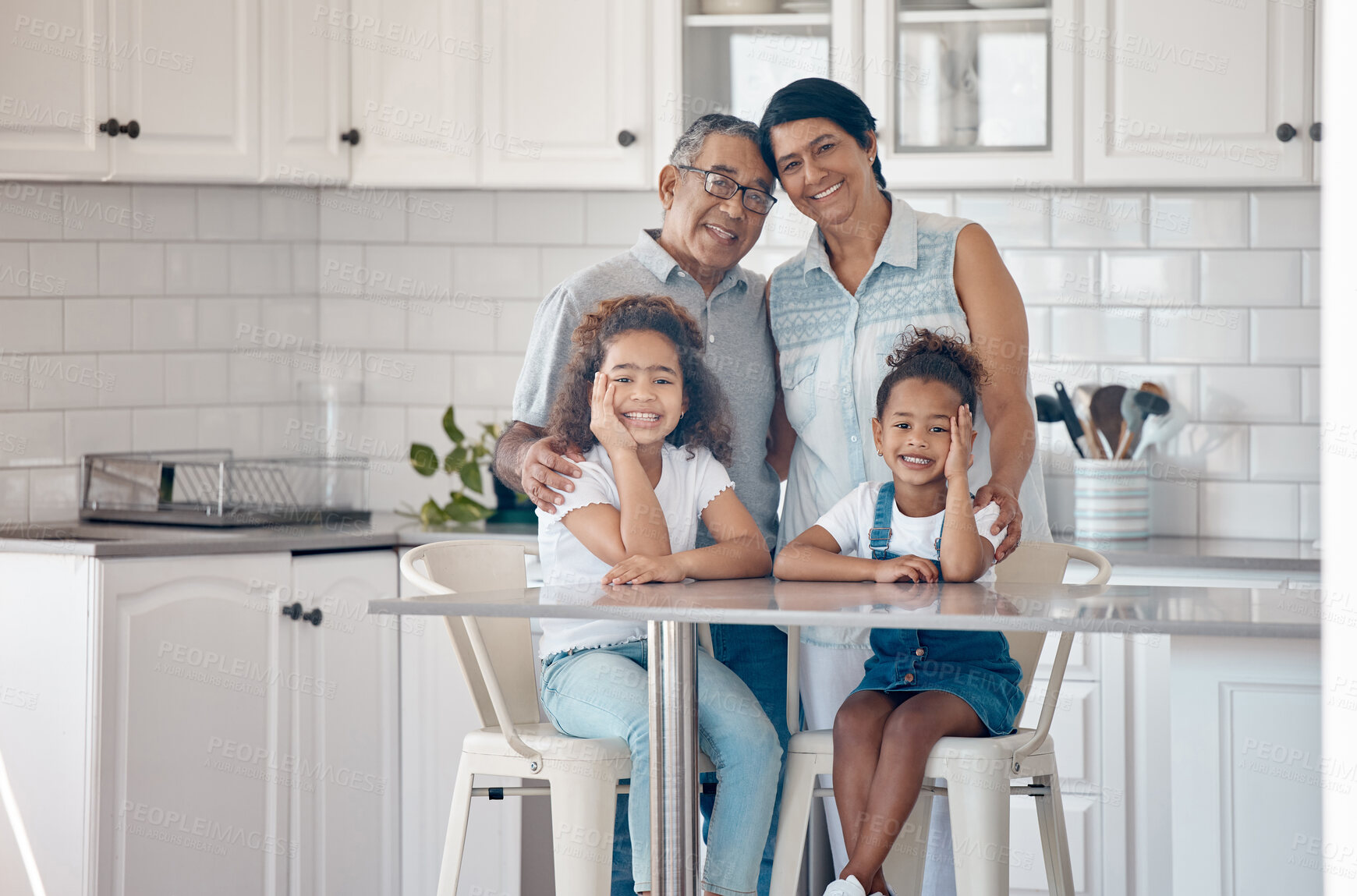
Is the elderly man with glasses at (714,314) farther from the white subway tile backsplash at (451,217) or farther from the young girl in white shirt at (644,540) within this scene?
the white subway tile backsplash at (451,217)

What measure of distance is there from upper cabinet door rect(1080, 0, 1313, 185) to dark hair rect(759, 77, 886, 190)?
1119 mm

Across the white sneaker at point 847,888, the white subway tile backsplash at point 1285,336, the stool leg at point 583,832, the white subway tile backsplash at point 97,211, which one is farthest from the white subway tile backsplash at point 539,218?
the white sneaker at point 847,888

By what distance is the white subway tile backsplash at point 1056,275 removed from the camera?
3.22 m

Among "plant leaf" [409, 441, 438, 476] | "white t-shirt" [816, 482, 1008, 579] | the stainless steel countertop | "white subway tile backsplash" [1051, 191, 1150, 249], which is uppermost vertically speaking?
"white subway tile backsplash" [1051, 191, 1150, 249]

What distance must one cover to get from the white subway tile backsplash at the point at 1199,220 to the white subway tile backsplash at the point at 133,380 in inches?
91.6

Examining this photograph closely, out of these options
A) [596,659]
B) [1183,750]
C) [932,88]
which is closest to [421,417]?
[932,88]

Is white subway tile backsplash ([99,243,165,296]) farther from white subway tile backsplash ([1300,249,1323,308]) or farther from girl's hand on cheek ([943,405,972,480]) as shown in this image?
white subway tile backsplash ([1300,249,1323,308])

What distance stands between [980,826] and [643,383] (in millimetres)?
730

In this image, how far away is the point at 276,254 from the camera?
3457 millimetres

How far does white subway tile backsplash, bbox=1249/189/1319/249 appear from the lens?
311 cm

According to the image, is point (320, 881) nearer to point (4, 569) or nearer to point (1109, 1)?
point (4, 569)

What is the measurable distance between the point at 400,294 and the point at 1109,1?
5.98 ft

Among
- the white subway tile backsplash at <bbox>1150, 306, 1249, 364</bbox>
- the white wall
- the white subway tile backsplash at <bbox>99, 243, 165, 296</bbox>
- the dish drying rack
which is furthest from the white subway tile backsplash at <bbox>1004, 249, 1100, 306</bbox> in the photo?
the white subway tile backsplash at <bbox>99, 243, 165, 296</bbox>

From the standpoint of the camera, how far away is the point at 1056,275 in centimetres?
323
